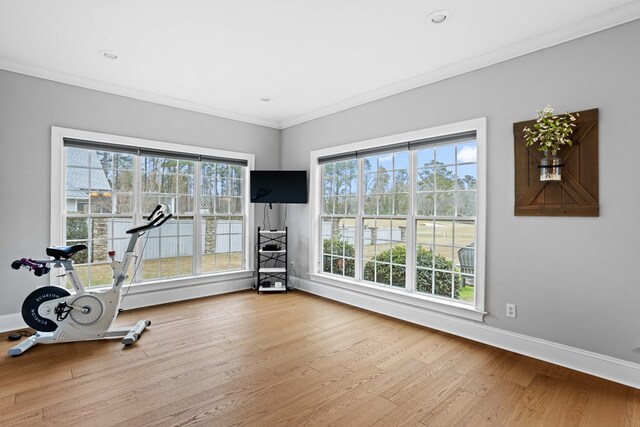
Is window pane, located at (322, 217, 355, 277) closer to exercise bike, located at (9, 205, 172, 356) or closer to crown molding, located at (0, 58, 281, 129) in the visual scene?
crown molding, located at (0, 58, 281, 129)

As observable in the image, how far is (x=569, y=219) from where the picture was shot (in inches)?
107

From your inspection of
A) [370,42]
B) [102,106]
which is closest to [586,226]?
[370,42]

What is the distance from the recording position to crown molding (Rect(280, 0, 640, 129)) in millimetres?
2469

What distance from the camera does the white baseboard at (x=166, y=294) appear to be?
346cm

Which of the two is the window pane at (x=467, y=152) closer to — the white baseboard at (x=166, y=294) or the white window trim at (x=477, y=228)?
the white window trim at (x=477, y=228)

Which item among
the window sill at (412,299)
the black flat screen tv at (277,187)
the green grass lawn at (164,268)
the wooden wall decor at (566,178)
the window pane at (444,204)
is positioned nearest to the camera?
the wooden wall decor at (566,178)

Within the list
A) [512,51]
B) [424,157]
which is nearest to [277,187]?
[424,157]

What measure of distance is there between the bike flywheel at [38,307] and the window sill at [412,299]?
3.18 meters

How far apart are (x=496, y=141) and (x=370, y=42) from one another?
1.52 m

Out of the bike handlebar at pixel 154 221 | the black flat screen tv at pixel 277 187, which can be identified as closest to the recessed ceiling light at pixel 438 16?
the black flat screen tv at pixel 277 187

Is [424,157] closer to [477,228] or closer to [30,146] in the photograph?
[477,228]

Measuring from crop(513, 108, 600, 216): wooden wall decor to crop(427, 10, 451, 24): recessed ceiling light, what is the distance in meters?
1.17

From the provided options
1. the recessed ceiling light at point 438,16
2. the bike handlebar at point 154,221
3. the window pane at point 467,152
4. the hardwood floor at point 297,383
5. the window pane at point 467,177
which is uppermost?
the recessed ceiling light at point 438,16

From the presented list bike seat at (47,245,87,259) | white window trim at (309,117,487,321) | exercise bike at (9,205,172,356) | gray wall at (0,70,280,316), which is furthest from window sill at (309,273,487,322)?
gray wall at (0,70,280,316)
